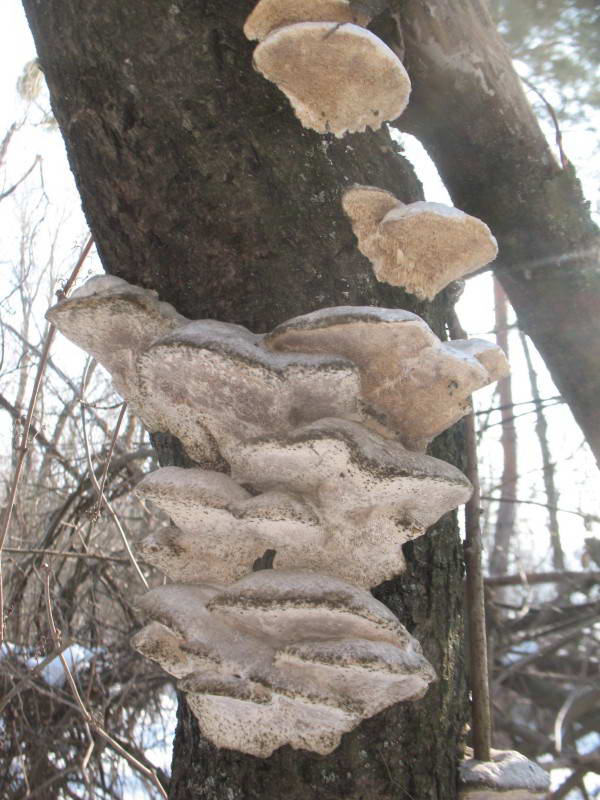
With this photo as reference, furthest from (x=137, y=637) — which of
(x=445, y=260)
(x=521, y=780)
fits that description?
(x=445, y=260)

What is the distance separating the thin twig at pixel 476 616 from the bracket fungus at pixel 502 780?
51 mm

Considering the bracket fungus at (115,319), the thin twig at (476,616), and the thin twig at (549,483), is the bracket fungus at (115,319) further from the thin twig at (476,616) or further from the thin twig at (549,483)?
the thin twig at (549,483)

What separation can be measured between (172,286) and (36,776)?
3.60m

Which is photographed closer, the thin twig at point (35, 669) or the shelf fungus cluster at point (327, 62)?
the shelf fungus cluster at point (327, 62)

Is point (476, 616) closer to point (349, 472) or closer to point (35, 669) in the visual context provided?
point (349, 472)

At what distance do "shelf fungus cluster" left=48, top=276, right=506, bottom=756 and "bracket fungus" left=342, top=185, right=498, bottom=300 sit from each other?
0.68ft

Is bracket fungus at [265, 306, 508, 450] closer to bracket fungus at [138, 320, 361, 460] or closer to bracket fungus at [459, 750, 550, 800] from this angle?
bracket fungus at [138, 320, 361, 460]

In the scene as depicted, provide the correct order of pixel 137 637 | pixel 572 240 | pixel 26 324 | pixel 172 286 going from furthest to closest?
pixel 26 324 → pixel 572 240 → pixel 172 286 → pixel 137 637

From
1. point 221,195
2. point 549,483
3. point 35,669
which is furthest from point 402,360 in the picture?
point 549,483

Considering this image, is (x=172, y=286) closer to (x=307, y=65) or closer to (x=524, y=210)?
(x=307, y=65)

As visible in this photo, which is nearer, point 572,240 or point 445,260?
point 445,260

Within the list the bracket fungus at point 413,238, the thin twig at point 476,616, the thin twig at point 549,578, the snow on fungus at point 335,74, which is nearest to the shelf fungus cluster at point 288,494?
the bracket fungus at point 413,238

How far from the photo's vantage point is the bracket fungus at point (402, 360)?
111 cm

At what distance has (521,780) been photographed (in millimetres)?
1297
